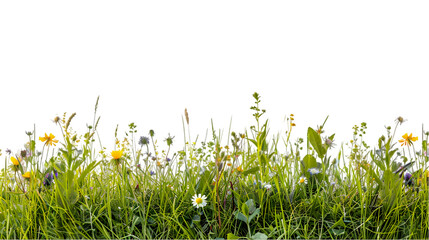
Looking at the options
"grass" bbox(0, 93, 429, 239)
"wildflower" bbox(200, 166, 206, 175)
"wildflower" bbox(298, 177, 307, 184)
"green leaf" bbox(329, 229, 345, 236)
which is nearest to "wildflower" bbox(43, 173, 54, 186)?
"grass" bbox(0, 93, 429, 239)

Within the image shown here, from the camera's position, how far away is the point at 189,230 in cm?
210

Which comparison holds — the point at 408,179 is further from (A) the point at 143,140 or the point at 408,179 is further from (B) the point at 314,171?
(A) the point at 143,140

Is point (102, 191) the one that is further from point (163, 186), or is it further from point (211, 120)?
point (211, 120)

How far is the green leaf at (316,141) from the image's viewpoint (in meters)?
2.23

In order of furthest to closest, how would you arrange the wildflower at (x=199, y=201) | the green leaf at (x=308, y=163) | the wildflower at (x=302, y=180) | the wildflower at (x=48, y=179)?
the wildflower at (x=48, y=179) → the green leaf at (x=308, y=163) → the wildflower at (x=302, y=180) → the wildflower at (x=199, y=201)

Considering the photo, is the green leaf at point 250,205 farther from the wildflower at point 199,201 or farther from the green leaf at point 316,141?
the green leaf at point 316,141

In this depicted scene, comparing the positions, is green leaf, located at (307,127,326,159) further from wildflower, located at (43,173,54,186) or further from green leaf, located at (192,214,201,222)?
wildflower, located at (43,173,54,186)

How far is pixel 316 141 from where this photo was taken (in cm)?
225

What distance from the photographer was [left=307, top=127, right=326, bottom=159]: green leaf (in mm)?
2229

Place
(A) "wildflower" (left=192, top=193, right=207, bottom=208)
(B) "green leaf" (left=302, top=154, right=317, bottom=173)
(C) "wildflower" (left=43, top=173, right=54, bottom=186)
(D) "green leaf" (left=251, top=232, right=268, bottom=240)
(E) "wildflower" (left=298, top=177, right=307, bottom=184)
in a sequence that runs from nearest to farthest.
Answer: (D) "green leaf" (left=251, top=232, right=268, bottom=240) → (A) "wildflower" (left=192, top=193, right=207, bottom=208) → (E) "wildflower" (left=298, top=177, right=307, bottom=184) → (B) "green leaf" (left=302, top=154, right=317, bottom=173) → (C) "wildflower" (left=43, top=173, right=54, bottom=186)

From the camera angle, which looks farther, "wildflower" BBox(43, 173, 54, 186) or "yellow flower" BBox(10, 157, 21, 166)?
"wildflower" BBox(43, 173, 54, 186)

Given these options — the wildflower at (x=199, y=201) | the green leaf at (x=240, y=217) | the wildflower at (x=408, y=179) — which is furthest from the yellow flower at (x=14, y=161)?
the wildflower at (x=408, y=179)

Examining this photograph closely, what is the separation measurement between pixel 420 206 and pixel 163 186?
60.2 inches

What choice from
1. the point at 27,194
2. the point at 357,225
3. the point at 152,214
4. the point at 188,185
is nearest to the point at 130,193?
the point at 152,214
